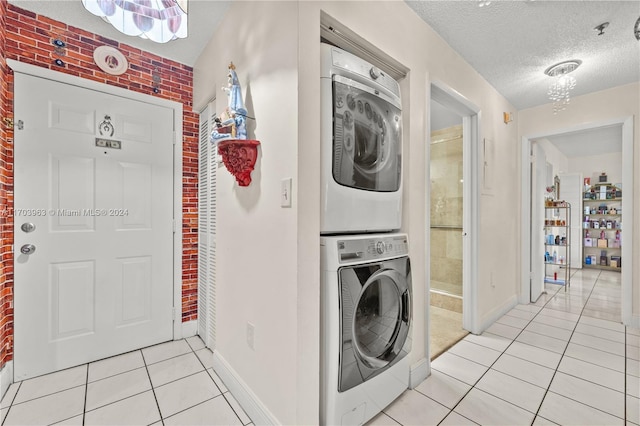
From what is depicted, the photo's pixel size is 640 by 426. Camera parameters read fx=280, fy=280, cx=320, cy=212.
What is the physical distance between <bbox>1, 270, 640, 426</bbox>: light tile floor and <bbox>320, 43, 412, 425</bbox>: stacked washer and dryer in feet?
1.10

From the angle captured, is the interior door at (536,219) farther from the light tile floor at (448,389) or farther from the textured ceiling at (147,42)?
the textured ceiling at (147,42)

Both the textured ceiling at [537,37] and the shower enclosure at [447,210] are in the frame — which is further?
the shower enclosure at [447,210]

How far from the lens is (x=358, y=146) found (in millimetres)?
1460

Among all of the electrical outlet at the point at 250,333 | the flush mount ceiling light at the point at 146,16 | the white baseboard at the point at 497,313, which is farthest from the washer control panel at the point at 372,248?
the white baseboard at the point at 497,313

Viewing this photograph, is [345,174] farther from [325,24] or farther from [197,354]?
[197,354]

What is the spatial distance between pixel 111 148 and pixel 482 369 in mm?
3302

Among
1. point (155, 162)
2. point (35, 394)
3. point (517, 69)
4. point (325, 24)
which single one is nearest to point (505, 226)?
point (517, 69)

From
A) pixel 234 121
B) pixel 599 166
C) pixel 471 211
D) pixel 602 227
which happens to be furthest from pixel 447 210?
pixel 599 166

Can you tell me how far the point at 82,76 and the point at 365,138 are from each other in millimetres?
2231

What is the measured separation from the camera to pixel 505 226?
3211 mm

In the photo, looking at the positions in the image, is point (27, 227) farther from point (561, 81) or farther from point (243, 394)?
point (561, 81)

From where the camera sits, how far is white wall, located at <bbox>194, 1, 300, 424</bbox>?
50.1 inches

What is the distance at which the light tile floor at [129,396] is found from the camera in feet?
5.08

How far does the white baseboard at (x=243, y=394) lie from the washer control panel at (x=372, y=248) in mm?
879
